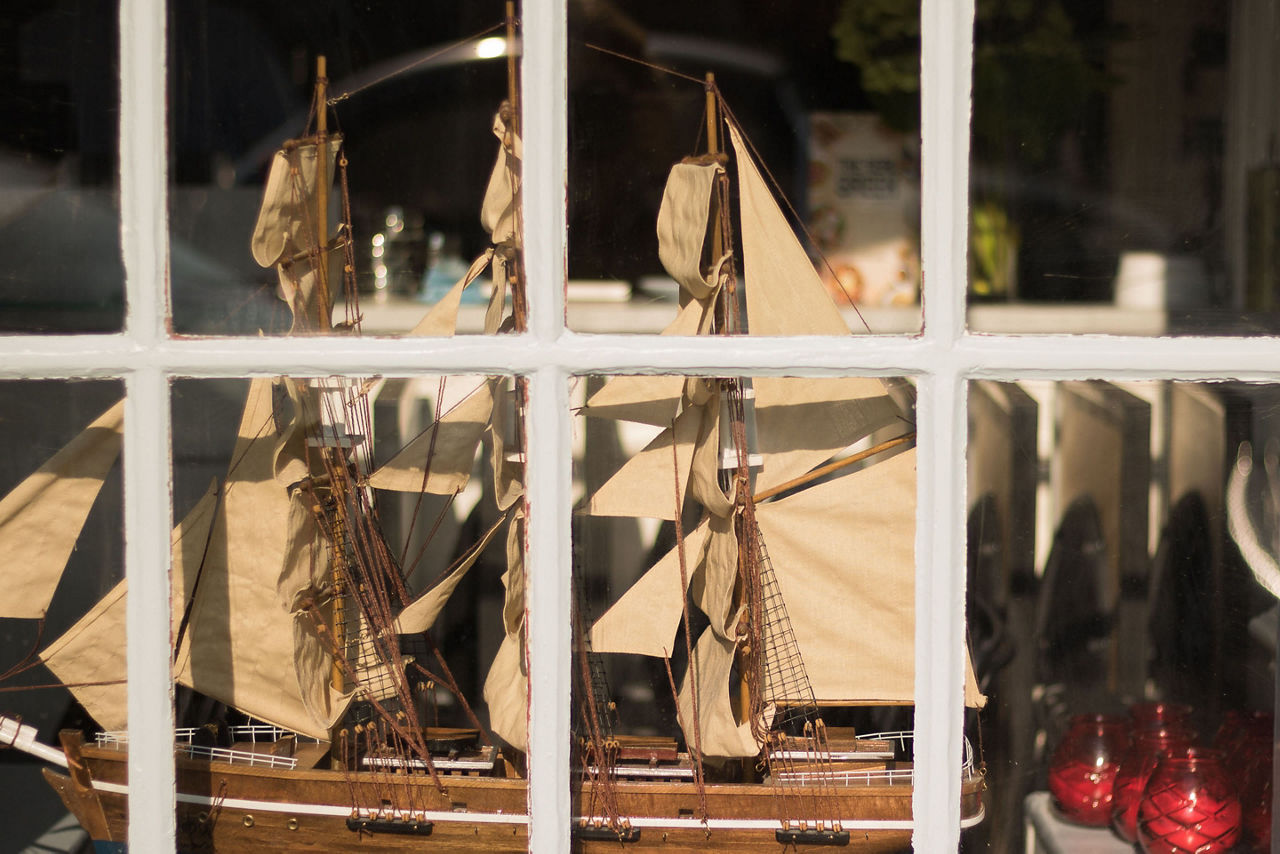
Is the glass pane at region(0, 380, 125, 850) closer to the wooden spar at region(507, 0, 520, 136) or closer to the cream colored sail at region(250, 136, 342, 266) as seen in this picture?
the cream colored sail at region(250, 136, 342, 266)

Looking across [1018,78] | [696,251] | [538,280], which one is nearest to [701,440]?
[696,251]

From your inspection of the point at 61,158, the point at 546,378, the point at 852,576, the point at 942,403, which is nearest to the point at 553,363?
the point at 546,378

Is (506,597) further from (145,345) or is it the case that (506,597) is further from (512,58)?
(512,58)

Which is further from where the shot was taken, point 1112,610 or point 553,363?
point 1112,610

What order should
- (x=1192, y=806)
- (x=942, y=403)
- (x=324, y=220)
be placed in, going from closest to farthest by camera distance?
(x=942, y=403) → (x=1192, y=806) → (x=324, y=220)

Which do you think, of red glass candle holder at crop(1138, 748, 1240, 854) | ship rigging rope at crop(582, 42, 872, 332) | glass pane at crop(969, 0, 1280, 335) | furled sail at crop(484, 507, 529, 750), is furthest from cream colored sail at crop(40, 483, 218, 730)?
red glass candle holder at crop(1138, 748, 1240, 854)

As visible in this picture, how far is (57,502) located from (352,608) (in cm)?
22

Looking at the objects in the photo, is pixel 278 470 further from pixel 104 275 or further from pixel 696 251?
pixel 696 251

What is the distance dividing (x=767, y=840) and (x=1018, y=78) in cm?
58

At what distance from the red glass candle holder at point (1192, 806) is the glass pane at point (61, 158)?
792 millimetres

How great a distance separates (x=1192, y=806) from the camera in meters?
0.73

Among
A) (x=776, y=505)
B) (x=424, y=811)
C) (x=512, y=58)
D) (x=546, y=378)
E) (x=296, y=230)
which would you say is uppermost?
(x=512, y=58)

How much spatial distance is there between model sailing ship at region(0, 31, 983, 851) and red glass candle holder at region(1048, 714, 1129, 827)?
0.07 metres

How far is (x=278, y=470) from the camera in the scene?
2.77 ft
